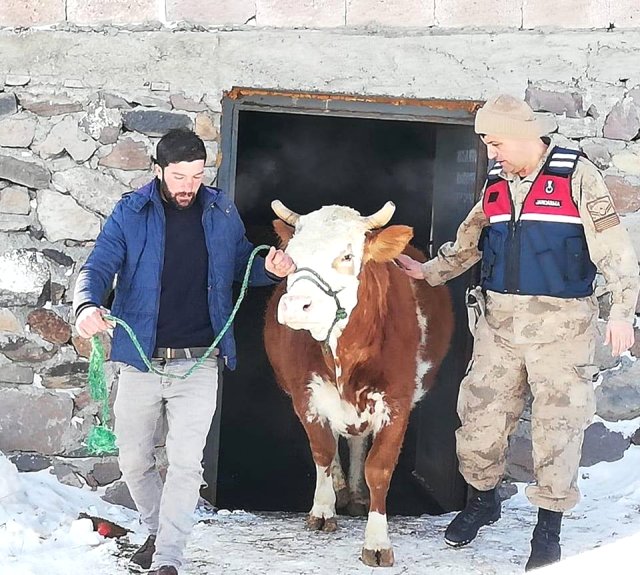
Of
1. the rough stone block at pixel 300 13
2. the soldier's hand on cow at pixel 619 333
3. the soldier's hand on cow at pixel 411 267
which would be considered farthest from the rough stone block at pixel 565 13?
the soldier's hand on cow at pixel 619 333

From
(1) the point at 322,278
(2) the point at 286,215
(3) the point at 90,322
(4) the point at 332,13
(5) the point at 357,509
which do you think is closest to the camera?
(3) the point at 90,322

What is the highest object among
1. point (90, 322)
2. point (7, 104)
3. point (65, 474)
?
point (7, 104)

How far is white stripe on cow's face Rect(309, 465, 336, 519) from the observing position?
4512 millimetres

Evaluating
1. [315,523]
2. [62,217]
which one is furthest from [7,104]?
[315,523]

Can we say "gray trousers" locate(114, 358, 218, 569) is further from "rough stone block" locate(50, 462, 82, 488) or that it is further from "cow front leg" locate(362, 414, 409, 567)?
"rough stone block" locate(50, 462, 82, 488)

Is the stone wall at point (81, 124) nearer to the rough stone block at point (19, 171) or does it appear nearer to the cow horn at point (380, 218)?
the rough stone block at point (19, 171)

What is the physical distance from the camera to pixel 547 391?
3777 millimetres

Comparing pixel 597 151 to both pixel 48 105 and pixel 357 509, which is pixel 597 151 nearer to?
pixel 357 509

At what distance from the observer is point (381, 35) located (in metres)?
4.70

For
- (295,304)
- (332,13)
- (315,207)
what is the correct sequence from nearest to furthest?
(295,304), (332,13), (315,207)

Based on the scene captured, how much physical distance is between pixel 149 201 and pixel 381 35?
69.6 inches

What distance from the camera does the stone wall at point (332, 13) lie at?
15.1 feet

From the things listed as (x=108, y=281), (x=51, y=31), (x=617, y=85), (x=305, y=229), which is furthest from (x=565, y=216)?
(x=51, y=31)

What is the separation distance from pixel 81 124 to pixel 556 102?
8.11 ft
